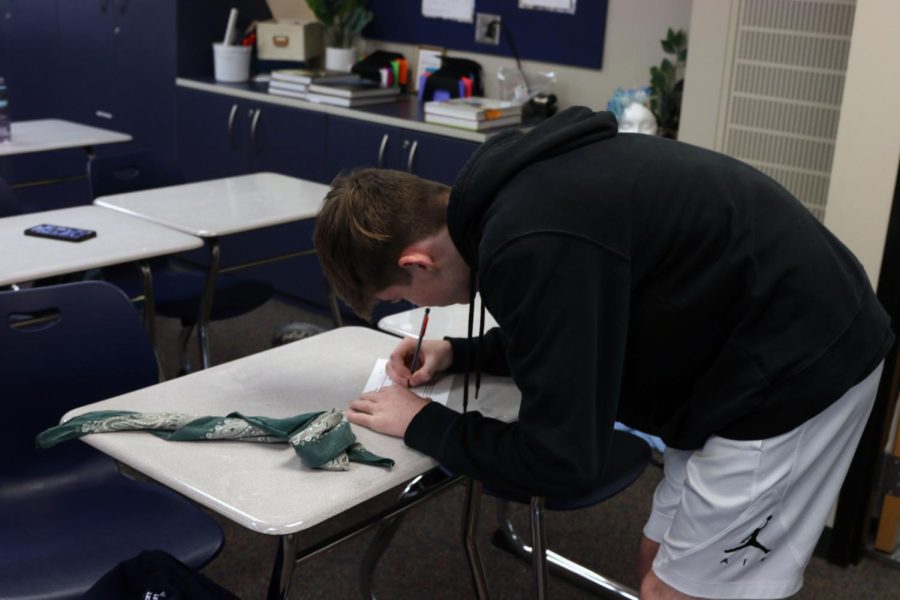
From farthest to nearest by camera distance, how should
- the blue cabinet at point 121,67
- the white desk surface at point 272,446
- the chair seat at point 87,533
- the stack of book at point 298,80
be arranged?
the blue cabinet at point 121,67, the stack of book at point 298,80, the chair seat at point 87,533, the white desk surface at point 272,446

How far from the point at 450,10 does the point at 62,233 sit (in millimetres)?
2145

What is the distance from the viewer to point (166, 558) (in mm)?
1634

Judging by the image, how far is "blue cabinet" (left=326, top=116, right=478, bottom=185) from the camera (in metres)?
3.84

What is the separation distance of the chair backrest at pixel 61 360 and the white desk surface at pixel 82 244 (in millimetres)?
494

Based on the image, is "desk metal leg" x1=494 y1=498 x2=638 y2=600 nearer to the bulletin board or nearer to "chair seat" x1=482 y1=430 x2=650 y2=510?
"chair seat" x1=482 y1=430 x2=650 y2=510

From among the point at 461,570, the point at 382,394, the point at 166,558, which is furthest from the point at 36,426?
the point at 461,570

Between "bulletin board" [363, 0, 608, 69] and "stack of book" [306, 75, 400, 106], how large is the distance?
0.36m

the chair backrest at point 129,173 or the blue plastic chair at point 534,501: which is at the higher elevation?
the chair backrest at point 129,173

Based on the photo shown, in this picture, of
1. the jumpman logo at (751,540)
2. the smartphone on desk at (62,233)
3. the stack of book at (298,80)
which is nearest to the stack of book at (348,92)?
the stack of book at (298,80)

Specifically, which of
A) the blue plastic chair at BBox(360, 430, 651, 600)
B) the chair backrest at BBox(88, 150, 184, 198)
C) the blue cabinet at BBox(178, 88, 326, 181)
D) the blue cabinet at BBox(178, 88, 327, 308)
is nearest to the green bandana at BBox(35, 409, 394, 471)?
the blue plastic chair at BBox(360, 430, 651, 600)

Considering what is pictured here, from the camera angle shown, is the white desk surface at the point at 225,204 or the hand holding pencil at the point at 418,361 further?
the white desk surface at the point at 225,204

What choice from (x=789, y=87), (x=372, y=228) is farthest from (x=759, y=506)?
(x=789, y=87)

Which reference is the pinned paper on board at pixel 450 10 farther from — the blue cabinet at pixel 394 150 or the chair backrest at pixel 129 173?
the chair backrest at pixel 129 173

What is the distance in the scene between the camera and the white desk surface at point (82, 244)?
2.60 m
